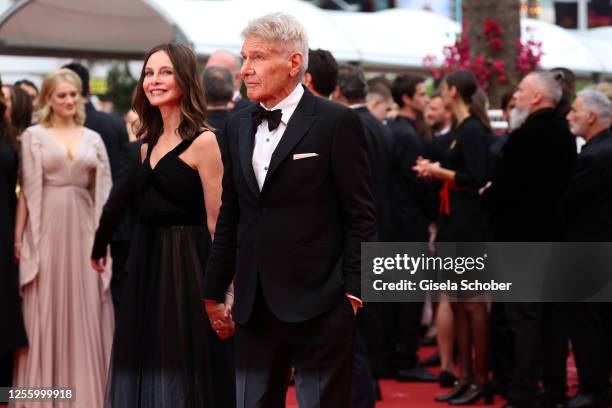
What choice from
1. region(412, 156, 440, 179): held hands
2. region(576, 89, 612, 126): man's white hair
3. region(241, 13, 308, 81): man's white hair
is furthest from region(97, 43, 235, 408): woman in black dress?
region(576, 89, 612, 126): man's white hair

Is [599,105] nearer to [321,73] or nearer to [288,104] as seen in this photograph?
[321,73]

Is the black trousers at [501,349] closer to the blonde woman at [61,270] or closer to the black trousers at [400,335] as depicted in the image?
the black trousers at [400,335]

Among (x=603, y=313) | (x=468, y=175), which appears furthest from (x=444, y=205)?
(x=603, y=313)

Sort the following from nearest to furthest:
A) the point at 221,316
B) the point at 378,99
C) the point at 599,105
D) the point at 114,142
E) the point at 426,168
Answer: the point at 221,316
the point at 599,105
the point at 426,168
the point at 114,142
the point at 378,99

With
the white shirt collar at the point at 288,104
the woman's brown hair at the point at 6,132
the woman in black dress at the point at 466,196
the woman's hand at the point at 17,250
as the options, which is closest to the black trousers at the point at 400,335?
the woman in black dress at the point at 466,196

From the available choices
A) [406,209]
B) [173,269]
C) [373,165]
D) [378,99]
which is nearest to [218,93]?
[373,165]

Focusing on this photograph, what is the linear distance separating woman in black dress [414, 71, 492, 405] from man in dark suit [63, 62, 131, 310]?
2279mm

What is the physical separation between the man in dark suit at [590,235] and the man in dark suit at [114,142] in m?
3.25

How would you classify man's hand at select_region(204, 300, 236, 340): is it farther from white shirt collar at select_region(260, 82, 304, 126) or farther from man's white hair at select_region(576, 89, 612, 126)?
man's white hair at select_region(576, 89, 612, 126)

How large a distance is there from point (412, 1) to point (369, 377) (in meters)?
34.7

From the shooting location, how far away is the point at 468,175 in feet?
29.3

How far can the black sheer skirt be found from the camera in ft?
19.8

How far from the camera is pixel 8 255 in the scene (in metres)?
8.30
